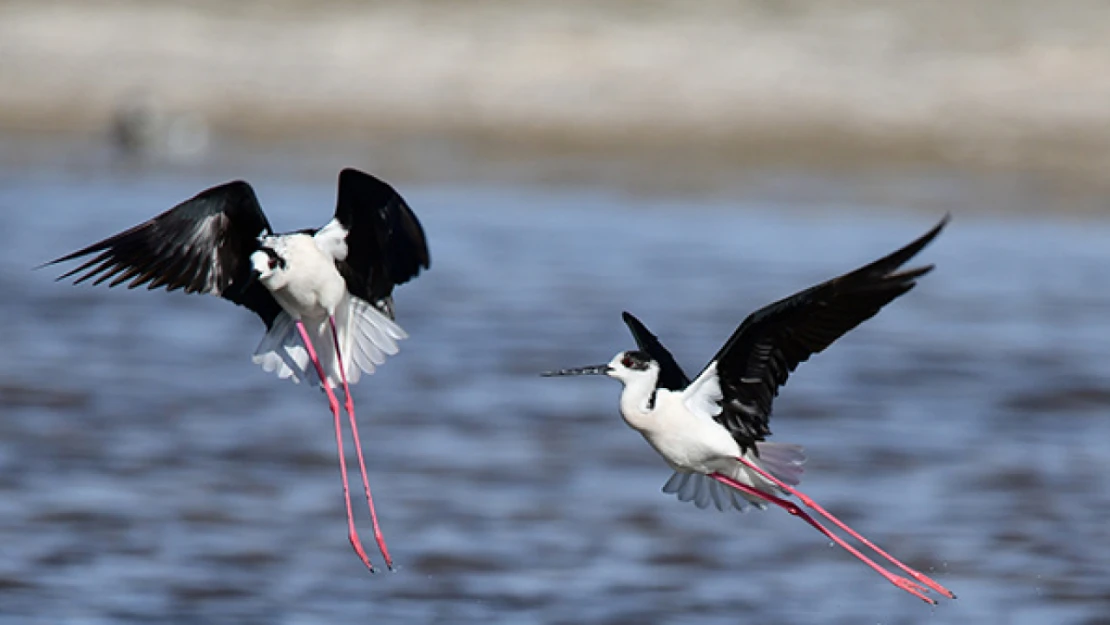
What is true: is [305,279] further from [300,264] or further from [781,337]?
[781,337]

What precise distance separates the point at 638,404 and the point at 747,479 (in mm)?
510

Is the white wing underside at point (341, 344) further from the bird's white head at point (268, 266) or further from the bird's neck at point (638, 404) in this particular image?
the bird's neck at point (638, 404)

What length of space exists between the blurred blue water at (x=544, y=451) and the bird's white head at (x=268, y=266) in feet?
3.54

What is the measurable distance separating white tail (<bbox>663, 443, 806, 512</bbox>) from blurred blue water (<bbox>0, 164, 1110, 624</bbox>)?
0.49 metres

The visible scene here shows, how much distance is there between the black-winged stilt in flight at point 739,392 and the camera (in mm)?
5062

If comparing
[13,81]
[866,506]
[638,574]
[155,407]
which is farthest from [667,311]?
[13,81]

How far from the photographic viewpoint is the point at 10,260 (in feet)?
43.6

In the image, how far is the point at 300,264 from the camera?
579 centimetres

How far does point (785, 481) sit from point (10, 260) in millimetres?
8747

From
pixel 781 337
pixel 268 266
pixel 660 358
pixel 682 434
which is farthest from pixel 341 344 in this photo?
pixel 781 337

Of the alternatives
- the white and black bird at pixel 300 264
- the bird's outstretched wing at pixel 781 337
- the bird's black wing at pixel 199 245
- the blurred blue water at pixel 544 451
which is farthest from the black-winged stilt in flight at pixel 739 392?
the bird's black wing at pixel 199 245

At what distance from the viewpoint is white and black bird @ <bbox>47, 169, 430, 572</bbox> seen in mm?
5688

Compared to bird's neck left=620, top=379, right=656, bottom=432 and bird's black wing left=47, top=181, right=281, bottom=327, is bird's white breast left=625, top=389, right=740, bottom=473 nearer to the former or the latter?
bird's neck left=620, top=379, right=656, bottom=432

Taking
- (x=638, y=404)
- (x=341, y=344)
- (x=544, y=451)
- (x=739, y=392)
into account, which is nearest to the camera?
(x=638, y=404)
